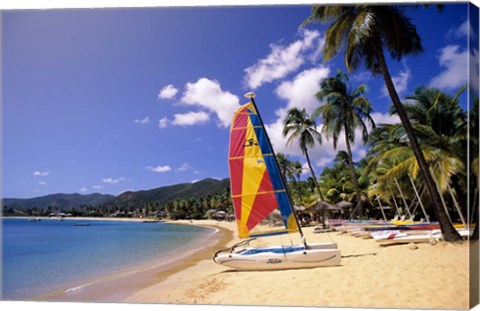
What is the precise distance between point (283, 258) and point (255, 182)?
1120 mm

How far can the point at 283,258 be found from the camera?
5.72 m

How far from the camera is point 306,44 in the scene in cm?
551

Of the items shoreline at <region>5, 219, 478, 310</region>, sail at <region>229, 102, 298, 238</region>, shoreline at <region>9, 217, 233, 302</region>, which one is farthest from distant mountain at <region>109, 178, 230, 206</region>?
shoreline at <region>5, 219, 478, 310</region>

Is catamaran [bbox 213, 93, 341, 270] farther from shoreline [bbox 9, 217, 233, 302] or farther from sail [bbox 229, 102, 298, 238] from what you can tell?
shoreline [bbox 9, 217, 233, 302]

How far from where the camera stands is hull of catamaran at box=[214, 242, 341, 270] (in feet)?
18.3

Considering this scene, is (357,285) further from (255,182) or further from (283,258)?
(255,182)

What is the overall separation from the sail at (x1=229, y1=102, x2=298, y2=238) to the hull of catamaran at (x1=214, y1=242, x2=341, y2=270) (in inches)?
11.6

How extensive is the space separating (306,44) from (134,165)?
3351mm

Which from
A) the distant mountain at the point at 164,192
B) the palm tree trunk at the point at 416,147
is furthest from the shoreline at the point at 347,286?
the distant mountain at the point at 164,192

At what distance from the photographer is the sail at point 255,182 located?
5914 millimetres

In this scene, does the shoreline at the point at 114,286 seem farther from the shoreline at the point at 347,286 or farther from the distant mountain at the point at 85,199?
the distant mountain at the point at 85,199

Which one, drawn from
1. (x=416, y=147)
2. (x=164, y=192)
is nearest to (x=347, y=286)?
(x=416, y=147)

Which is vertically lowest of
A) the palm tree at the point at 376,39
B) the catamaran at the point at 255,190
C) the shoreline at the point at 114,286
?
the shoreline at the point at 114,286

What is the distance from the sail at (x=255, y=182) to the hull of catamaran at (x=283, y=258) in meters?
0.29
